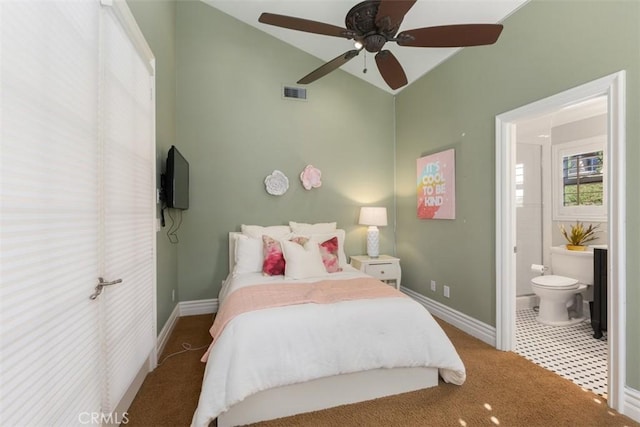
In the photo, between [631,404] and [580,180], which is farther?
[580,180]

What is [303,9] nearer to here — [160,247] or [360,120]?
[360,120]

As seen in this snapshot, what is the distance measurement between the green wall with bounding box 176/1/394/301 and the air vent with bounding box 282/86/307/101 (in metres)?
0.07

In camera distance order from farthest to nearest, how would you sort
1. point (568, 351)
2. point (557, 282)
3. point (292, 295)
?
point (557, 282)
point (568, 351)
point (292, 295)

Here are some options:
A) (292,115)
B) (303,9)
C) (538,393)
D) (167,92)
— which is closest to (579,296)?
(538,393)

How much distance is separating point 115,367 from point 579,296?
4349 mm

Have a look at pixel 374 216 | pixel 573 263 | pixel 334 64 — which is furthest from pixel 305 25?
pixel 573 263

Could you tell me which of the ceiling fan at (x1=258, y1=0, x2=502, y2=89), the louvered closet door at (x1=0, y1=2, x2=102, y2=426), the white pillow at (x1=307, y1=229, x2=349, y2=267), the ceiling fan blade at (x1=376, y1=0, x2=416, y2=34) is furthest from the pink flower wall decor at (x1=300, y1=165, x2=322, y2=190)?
the louvered closet door at (x1=0, y1=2, x2=102, y2=426)

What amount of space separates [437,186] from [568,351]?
1.88 metres

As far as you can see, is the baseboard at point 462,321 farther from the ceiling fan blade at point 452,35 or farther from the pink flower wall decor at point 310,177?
the ceiling fan blade at point 452,35

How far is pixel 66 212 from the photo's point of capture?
112 centimetres

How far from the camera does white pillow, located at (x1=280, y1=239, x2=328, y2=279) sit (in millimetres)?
2629

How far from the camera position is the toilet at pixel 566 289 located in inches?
118

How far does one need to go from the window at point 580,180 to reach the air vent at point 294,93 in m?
3.39

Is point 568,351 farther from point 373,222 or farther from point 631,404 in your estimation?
point 373,222
